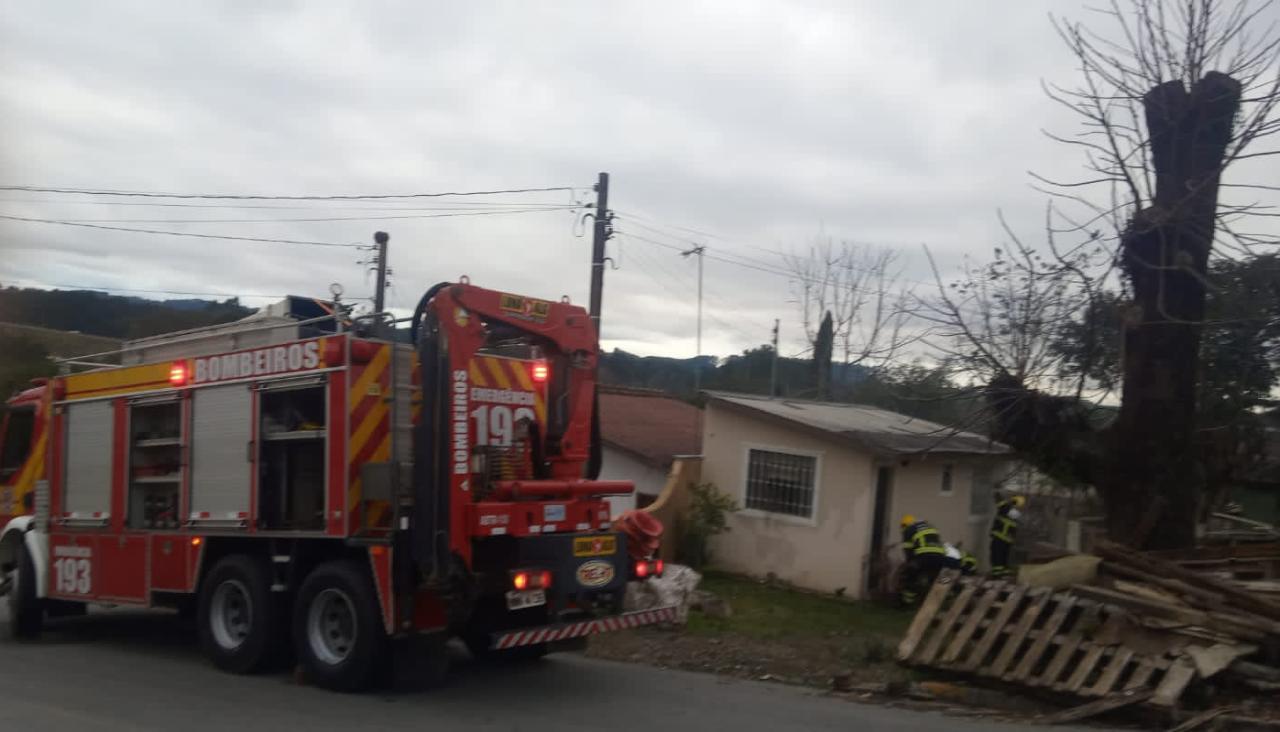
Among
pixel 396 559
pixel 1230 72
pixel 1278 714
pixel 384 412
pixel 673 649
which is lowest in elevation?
pixel 673 649

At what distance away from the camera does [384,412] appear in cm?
898

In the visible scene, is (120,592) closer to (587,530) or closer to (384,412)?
(384,412)

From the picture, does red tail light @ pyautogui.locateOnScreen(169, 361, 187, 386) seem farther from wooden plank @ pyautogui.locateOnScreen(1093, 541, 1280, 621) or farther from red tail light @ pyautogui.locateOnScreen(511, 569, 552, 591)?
wooden plank @ pyautogui.locateOnScreen(1093, 541, 1280, 621)

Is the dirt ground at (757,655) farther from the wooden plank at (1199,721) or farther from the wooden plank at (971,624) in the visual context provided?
the wooden plank at (1199,721)

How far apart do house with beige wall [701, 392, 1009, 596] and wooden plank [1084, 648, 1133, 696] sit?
727cm

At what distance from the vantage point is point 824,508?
17031 millimetres

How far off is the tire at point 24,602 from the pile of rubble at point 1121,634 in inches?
362

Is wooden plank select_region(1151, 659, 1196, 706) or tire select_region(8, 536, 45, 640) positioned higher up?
wooden plank select_region(1151, 659, 1196, 706)

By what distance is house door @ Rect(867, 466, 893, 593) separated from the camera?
16547 millimetres

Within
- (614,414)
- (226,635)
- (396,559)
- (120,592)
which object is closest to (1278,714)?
(396,559)

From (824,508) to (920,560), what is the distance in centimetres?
197

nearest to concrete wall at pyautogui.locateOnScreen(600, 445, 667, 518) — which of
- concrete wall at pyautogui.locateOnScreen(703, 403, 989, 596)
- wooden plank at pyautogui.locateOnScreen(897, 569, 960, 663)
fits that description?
concrete wall at pyautogui.locateOnScreen(703, 403, 989, 596)

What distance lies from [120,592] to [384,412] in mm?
4311

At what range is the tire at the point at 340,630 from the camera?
28.7 feet
